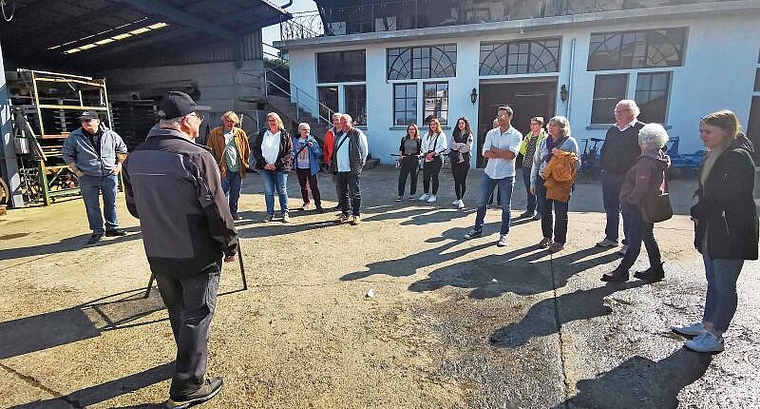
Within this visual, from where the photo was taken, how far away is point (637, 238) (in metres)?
3.82

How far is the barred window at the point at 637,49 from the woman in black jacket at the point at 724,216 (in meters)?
10.2

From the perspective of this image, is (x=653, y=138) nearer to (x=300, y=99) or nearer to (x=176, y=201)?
(x=176, y=201)

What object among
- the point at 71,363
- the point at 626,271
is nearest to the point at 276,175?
the point at 71,363

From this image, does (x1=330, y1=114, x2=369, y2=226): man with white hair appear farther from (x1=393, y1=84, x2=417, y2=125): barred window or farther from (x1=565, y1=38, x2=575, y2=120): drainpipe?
(x1=565, y1=38, x2=575, y2=120): drainpipe

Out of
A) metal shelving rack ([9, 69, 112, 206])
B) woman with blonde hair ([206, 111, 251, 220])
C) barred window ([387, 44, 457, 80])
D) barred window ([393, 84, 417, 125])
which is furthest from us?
barred window ([393, 84, 417, 125])

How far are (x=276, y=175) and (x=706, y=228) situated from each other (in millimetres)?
5207

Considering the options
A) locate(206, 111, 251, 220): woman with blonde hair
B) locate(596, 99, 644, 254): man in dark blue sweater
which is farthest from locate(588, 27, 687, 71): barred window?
locate(206, 111, 251, 220): woman with blonde hair

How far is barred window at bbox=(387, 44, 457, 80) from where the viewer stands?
1279 centimetres

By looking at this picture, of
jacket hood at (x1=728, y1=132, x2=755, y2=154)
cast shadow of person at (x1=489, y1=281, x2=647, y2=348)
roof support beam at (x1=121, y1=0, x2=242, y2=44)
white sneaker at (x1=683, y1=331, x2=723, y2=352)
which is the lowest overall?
cast shadow of person at (x1=489, y1=281, x2=647, y2=348)

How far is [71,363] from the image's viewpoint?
2.78m

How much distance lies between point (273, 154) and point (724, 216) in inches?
206

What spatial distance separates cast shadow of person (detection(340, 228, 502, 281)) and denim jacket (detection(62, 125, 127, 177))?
12.2 ft

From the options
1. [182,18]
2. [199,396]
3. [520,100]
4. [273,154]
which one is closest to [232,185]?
[273,154]

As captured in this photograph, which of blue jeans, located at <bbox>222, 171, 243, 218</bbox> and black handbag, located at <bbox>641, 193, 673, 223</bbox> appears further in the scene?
blue jeans, located at <bbox>222, 171, 243, 218</bbox>
